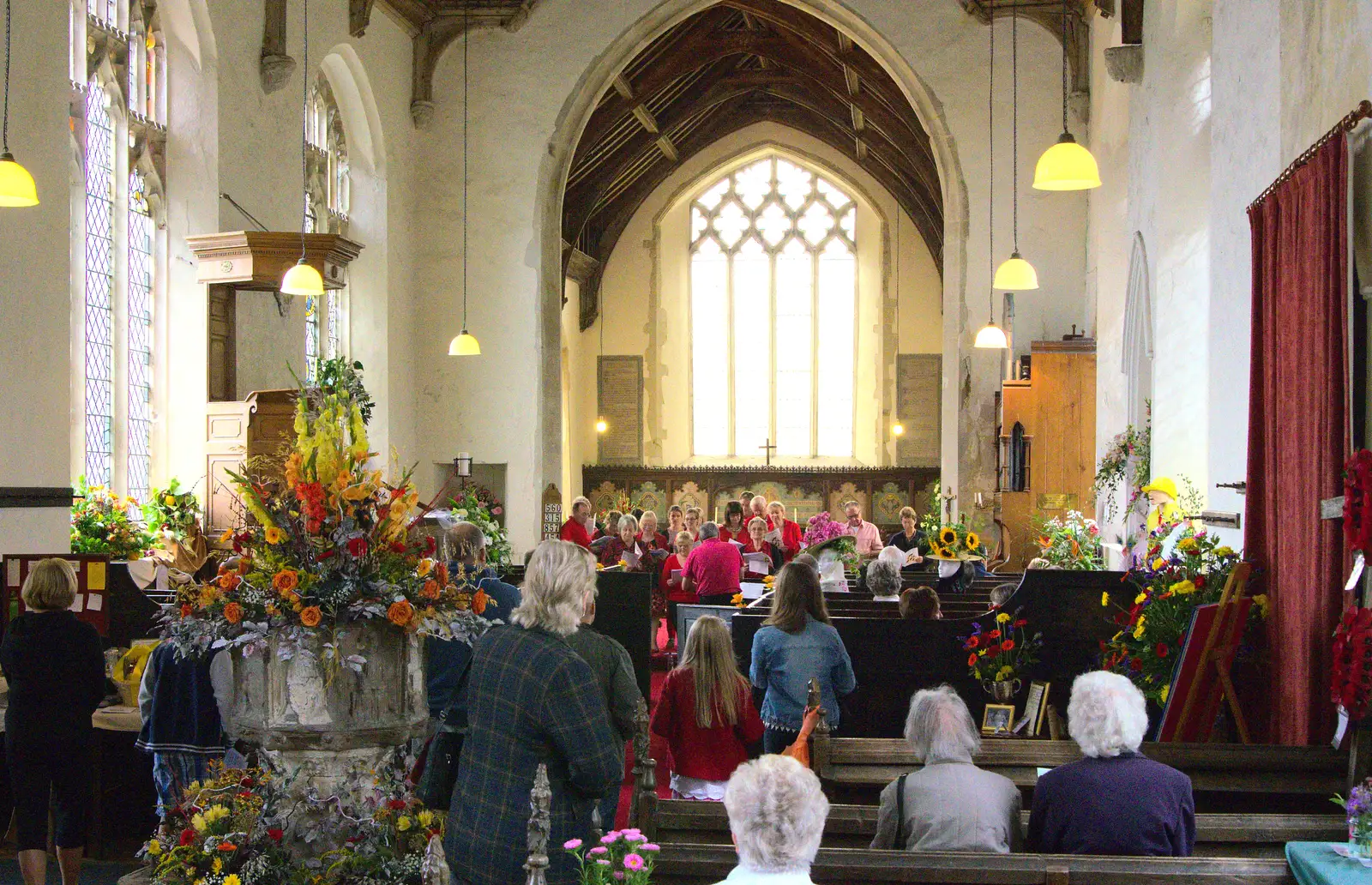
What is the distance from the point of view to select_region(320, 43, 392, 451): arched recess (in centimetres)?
1293

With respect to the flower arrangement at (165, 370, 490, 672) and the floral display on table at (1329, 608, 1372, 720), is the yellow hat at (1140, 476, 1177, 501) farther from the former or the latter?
the flower arrangement at (165, 370, 490, 672)

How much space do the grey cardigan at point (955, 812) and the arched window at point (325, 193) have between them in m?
9.50

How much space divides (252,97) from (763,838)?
31.6ft

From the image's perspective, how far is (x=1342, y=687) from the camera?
12.5ft

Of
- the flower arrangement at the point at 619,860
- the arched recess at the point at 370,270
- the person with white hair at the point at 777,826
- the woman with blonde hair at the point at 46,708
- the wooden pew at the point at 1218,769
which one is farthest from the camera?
the arched recess at the point at 370,270

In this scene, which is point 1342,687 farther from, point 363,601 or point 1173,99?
point 1173,99

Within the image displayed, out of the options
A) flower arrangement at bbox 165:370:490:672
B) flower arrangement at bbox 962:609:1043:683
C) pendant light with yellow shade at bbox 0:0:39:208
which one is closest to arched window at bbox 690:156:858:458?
flower arrangement at bbox 962:609:1043:683

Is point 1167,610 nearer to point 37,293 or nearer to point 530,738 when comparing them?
point 530,738

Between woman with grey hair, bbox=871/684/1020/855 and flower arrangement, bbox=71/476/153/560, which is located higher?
flower arrangement, bbox=71/476/153/560

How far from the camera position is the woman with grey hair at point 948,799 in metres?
2.89

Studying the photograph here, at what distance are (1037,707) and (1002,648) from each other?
0.98 feet

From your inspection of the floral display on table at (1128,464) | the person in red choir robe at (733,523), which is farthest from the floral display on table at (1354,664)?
the person in red choir robe at (733,523)

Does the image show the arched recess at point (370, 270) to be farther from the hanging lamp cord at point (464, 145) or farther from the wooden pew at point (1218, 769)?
the wooden pew at point (1218, 769)

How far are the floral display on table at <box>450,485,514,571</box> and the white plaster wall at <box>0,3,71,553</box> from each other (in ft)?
10.5
